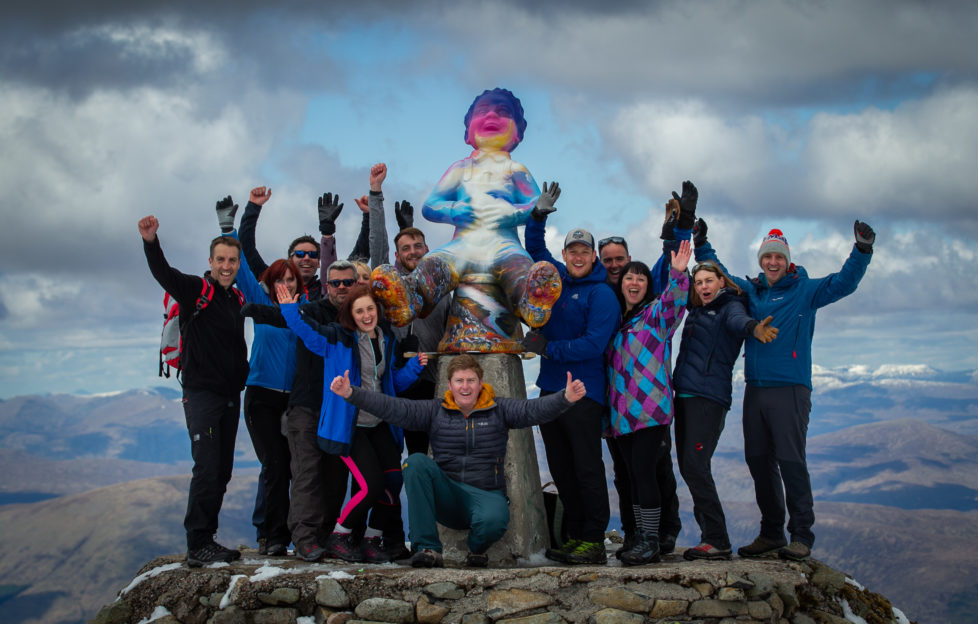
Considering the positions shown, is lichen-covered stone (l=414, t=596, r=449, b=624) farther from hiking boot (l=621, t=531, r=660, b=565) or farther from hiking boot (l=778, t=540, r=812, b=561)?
hiking boot (l=778, t=540, r=812, b=561)

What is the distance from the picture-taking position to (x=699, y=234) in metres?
7.72

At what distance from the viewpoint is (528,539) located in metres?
6.88

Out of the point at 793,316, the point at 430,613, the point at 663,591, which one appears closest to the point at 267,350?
the point at 430,613

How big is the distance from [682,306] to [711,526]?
2.00 metres

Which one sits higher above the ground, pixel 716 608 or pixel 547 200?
pixel 547 200

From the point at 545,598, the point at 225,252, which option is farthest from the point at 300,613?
the point at 225,252

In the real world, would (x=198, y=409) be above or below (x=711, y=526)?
above

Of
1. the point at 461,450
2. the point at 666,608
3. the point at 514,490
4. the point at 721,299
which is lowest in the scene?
the point at 666,608

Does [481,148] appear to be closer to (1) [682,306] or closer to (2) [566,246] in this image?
(2) [566,246]

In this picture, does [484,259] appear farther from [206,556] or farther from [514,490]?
[206,556]

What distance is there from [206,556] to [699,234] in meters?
5.54

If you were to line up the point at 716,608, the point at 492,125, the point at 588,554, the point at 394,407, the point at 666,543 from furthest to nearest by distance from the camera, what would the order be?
the point at 492,125
the point at 666,543
the point at 588,554
the point at 394,407
the point at 716,608

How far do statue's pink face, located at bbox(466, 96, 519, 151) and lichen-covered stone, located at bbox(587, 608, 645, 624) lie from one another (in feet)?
15.1

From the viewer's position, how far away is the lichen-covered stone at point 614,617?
5723 mm
